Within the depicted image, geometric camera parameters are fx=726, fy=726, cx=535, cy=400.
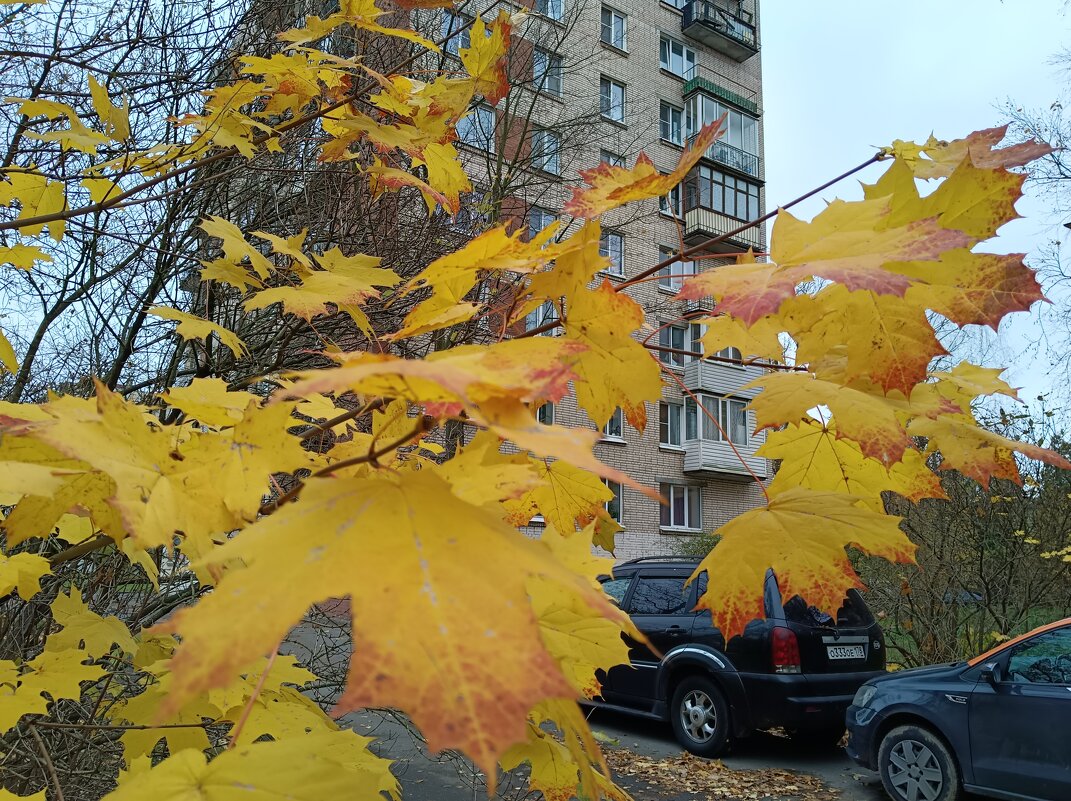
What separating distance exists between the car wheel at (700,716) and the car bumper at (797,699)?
0.32m

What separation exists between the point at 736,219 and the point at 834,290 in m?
20.3

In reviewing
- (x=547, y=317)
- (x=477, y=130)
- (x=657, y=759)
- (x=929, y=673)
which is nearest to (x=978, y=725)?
(x=929, y=673)

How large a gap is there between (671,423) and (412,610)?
1975 cm

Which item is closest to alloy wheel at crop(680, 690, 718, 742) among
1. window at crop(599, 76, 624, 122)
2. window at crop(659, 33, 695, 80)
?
window at crop(599, 76, 624, 122)

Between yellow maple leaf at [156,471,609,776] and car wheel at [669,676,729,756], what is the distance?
6159 millimetres

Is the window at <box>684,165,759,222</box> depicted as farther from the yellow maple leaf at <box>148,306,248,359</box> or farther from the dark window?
the yellow maple leaf at <box>148,306,248,359</box>

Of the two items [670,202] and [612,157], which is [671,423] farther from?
[670,202]

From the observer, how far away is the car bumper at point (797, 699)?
18.5ft

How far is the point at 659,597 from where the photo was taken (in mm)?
6871

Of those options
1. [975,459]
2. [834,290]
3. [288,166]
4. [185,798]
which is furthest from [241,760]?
[288,166]

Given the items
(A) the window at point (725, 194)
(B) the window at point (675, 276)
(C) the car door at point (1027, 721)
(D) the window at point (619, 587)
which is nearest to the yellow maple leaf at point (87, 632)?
(B) the window at point (675, 276)

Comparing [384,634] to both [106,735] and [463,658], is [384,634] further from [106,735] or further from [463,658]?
[106,735]

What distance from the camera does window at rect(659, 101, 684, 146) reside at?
20703 millimetres

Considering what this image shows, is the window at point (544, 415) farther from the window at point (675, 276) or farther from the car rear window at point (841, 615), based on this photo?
the car rear window at point (841, 615)
